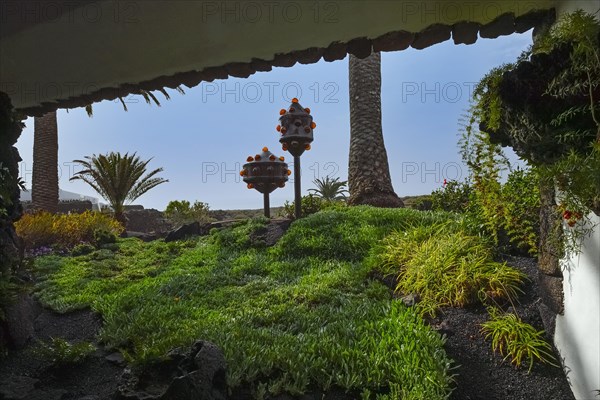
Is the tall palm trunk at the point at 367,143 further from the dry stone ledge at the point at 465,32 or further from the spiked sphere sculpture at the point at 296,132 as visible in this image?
the dry stone ledge at the point at 465,32

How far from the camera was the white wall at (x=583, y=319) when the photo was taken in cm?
284

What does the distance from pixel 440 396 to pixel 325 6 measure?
3153mm

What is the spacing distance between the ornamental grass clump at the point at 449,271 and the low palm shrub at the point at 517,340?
1.50 feet

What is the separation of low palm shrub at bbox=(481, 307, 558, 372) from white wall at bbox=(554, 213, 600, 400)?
22cm

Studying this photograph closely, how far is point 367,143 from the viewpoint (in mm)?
11789

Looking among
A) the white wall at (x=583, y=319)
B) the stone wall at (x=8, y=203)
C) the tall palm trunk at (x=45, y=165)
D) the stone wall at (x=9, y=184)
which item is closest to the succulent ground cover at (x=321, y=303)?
the white wall at (x=583, y=319)

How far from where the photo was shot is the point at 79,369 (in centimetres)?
397

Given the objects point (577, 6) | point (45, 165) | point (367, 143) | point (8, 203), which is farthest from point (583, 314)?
point (45, 165)

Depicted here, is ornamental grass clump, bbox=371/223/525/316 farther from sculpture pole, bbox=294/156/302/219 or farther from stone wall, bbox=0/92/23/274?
sculpture pole, bbox=294/156/302/219

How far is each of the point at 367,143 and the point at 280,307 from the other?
7631 millimetres

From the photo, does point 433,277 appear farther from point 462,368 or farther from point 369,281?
point 462,368

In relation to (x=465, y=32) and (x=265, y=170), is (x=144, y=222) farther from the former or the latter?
(x=465, y=32)

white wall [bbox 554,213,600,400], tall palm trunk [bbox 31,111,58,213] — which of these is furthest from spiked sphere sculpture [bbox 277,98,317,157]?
tall palm trunk [bbox 31,111,58,213]

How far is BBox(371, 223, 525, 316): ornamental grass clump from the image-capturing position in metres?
4.62
